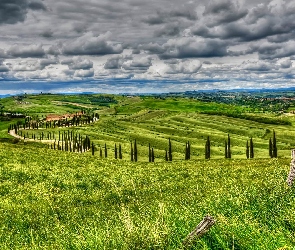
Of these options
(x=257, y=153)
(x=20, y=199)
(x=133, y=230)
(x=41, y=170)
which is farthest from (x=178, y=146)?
(x=133, y=230)

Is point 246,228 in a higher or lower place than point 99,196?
higher

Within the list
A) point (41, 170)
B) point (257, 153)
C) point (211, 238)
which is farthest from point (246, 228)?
point (257, 153)

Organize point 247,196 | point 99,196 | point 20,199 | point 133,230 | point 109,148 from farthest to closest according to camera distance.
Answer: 1. point 109,148
2. point 99,196
3. point 20,199
4. point 247,196
5. point 133,230

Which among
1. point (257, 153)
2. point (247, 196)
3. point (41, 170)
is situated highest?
point (247, 196)

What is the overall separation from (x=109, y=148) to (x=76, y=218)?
16501 centimetres

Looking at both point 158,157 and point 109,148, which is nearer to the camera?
point 158,157

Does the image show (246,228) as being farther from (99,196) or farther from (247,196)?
(99,196)

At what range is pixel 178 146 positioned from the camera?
7628 inches

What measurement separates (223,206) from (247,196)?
54.8 inches

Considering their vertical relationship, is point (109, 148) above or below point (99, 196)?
below

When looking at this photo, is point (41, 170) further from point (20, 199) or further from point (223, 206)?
point (223, 206)

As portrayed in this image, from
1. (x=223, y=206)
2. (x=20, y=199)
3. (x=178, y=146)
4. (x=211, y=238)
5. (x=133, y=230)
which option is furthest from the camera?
(x=178, y=146)

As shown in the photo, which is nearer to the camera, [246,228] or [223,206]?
[246,228]

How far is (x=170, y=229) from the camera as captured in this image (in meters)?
8.18
